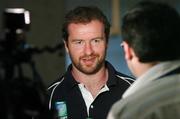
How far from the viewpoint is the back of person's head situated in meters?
1.49

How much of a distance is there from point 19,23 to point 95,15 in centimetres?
121

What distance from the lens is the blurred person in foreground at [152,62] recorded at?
1418 mm

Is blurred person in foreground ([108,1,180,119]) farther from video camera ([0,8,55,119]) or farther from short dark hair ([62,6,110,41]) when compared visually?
short dark hair ([62,6,110,41])

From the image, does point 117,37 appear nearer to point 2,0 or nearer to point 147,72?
point 2,0

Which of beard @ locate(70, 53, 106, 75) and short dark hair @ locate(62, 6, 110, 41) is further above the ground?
short dark hair @ locate(62, 6, 110, 41)

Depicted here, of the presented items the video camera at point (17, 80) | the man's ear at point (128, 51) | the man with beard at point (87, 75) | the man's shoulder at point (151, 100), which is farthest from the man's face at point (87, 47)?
the video camera at point (17, 80)

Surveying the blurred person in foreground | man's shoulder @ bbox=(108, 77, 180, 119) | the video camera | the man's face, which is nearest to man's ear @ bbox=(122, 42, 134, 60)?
the blurred person in foreground

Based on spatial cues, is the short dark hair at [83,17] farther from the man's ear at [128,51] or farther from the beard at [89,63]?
the man's ear at [128,51]

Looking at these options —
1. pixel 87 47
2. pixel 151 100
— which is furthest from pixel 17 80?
pixel 87 47

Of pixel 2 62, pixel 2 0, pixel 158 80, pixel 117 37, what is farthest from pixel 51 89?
pixel 117 37

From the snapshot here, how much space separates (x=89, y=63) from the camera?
239cm

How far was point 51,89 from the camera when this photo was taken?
2457mm

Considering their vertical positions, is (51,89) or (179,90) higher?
(179,90)

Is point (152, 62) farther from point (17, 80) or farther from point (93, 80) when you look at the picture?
point (93, 80)
